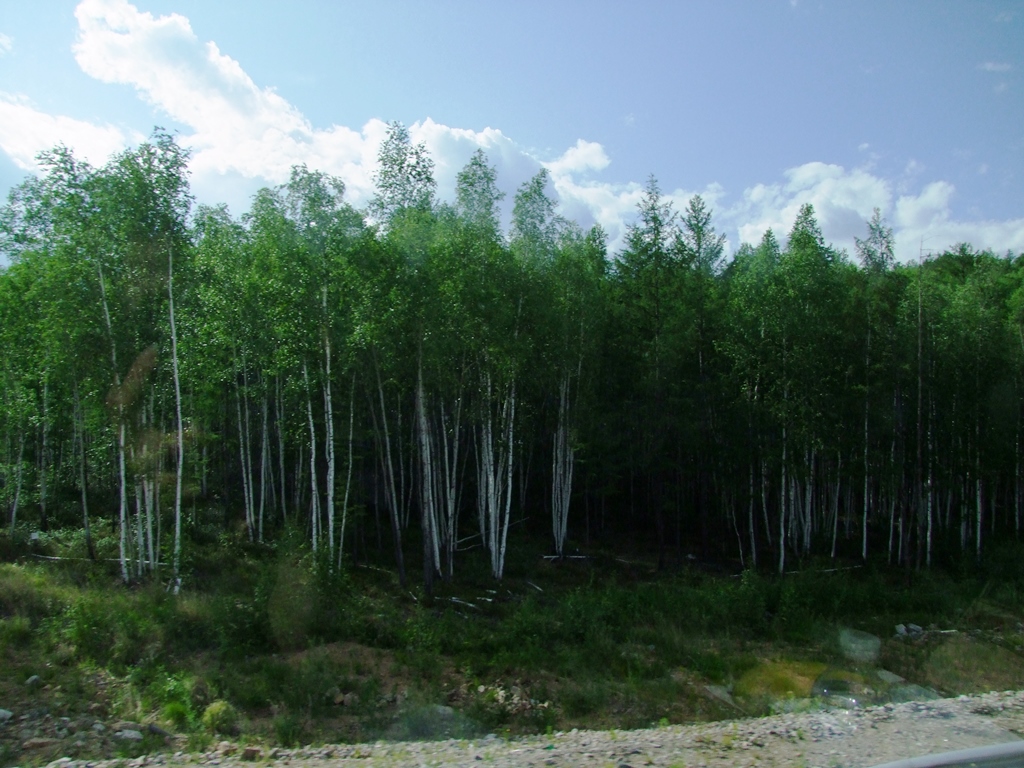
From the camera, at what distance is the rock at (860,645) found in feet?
44.5

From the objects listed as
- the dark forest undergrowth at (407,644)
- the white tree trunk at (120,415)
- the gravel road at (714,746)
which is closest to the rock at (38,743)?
the dark forest undergrowth at (407,644)

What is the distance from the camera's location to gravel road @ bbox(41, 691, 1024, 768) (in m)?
6.85

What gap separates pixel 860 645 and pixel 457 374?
10716 millimetres

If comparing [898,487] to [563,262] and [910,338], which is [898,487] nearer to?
[910,338]

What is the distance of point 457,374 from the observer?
1884 cm

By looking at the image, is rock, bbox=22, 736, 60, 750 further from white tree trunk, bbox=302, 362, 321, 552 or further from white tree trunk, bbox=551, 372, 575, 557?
white tree trunk, bbox=551, 372, 575, 557

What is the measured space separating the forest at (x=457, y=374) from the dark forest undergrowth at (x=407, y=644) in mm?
1486

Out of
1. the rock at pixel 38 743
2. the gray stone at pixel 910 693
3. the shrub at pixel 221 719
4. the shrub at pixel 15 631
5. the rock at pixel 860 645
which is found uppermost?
the shrub at pixel 15 631

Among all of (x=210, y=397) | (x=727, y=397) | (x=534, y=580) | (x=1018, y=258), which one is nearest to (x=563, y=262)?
(x=727, y=397)

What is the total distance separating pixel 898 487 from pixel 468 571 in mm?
13435

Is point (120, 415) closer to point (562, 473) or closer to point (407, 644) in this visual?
point (407, 644)

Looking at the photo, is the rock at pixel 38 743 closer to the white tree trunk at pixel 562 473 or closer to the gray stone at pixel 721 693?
the gray stone at pixel 721 693

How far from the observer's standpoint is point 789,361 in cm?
2075

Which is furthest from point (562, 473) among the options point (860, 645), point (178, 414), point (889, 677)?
point (889, 677)
